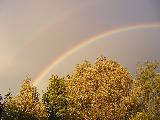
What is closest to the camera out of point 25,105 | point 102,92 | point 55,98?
point 102,92

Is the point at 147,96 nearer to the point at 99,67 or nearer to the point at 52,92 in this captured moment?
the point at 99,67

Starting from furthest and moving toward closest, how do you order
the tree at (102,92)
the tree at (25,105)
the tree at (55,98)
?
1. the tree at (55,98)
2. the tree at (25,105)
3. the tree at (102,92)

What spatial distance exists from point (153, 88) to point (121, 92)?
7.78 m

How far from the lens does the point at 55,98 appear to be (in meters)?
95.2

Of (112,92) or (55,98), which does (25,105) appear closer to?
(112,92)

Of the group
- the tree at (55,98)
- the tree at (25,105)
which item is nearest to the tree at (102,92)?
the tree at (25,105)

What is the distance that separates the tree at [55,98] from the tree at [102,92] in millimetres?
35987

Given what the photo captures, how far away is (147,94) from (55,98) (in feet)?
144

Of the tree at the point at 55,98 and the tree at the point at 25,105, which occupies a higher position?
the tree at the point at 55,98

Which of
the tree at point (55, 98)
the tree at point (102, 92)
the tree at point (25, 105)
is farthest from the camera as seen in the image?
the tree at point (55, 98)

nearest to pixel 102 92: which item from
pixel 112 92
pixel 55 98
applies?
pixel 112 92

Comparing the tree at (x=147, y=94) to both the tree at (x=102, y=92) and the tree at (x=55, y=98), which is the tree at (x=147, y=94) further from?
the tree at (x=55, y=98)

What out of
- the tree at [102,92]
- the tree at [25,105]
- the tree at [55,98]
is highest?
the tree at [55,98]

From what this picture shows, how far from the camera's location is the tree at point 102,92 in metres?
49.0
